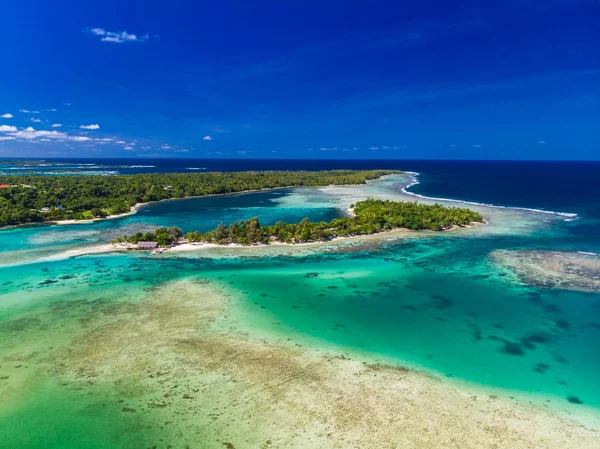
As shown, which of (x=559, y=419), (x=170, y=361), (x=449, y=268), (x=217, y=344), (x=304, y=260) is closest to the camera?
(x=559, y=419)

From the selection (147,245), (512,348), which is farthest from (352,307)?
(147,245)

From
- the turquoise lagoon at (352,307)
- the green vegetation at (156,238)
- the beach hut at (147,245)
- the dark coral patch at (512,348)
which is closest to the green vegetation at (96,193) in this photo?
the turquoise lagoon at (352,307)

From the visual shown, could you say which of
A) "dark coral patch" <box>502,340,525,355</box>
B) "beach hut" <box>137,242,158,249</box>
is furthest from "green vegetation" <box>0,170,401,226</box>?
"dark coral patch" <box>502,340,525,355</box>

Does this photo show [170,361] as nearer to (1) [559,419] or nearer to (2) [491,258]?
(1) [559,419]

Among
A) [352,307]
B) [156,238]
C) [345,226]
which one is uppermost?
[345,226]

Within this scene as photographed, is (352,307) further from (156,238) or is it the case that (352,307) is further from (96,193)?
(96,193)

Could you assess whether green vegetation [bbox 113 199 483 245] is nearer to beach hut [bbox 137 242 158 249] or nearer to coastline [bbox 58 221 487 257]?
coastline [bbox 58 221 487 257]

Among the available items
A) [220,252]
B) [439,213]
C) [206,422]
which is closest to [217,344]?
[206,422]
